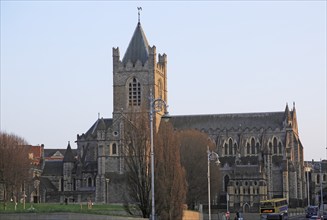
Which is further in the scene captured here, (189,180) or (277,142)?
(277,142)

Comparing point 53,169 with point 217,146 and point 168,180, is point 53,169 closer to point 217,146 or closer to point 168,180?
point 217,146

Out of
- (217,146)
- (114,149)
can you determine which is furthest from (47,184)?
(217,146)

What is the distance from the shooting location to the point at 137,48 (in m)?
124

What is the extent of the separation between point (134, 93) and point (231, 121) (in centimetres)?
2686

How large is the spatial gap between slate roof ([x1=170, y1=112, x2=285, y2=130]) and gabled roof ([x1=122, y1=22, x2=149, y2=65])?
1876cm

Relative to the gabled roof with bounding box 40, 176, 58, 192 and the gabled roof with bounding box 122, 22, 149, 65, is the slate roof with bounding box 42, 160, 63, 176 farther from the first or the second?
the gabled roof with bounding box 122, 22, 149, 65

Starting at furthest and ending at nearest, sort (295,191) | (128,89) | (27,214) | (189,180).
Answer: (295,191), (128,89), (189,180), (27,214)

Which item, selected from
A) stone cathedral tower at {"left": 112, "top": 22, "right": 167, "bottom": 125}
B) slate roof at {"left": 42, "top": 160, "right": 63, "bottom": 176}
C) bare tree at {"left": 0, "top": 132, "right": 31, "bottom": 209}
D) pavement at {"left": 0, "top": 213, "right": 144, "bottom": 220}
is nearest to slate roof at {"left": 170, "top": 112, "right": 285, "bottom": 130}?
stone cathedral tower at {"left": 112, "top": 22, "right": 167, "bottom": 125}

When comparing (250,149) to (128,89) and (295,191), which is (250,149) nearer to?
(295,191)

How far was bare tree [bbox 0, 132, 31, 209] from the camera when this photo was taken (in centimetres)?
8581

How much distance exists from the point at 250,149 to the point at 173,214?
7813 centimetres

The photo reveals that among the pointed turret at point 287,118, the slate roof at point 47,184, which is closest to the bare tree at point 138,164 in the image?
the slate roof at point 47,184

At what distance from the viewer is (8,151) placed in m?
87.8

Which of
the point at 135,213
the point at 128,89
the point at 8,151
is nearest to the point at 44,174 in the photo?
the point at 128,89
